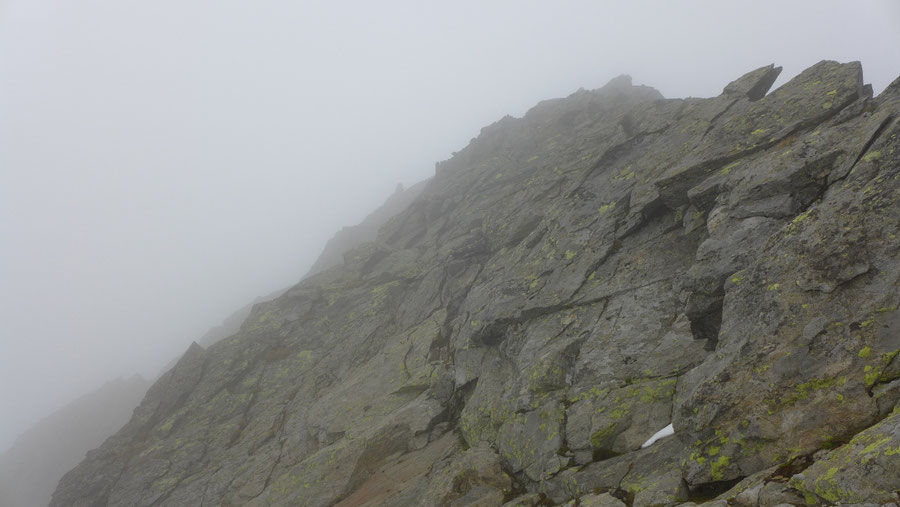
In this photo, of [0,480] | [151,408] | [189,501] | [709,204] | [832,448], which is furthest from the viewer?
[0,480]

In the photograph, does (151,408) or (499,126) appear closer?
(151,408)

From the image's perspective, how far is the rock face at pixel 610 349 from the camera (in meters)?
10.1

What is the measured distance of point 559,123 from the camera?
49250mm

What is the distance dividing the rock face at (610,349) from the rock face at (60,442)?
170 ft

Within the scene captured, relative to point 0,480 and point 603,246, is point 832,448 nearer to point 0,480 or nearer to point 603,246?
point 603,246

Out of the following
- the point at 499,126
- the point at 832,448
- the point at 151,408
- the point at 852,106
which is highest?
the point at 499,126

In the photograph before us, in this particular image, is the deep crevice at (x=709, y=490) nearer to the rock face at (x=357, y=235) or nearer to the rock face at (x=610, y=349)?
the rock face at (x=610, y=349)

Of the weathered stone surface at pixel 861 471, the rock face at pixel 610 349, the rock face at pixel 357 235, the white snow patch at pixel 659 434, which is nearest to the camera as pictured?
the weathered stone surface at pixel 861 471

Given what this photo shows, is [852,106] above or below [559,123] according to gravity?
below

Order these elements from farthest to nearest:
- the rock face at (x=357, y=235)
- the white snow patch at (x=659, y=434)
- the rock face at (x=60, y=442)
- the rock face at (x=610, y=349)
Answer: the rock face at (x=357, y=235) → the rock face at (x=60, y=442) → the white snow patch at (x=659, y=434) → the rock face at (x=610, y=349)

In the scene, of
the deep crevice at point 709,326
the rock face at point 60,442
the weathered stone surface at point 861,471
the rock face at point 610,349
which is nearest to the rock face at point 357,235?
the rock face at point 610,349

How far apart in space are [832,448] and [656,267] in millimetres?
10943

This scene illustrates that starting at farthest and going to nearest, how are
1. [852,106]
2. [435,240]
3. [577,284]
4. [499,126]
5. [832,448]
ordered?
[499,126]
[435,240]
[577,284]
[852,106]
[832,448]

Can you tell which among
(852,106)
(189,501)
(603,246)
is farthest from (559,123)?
(189,501)
